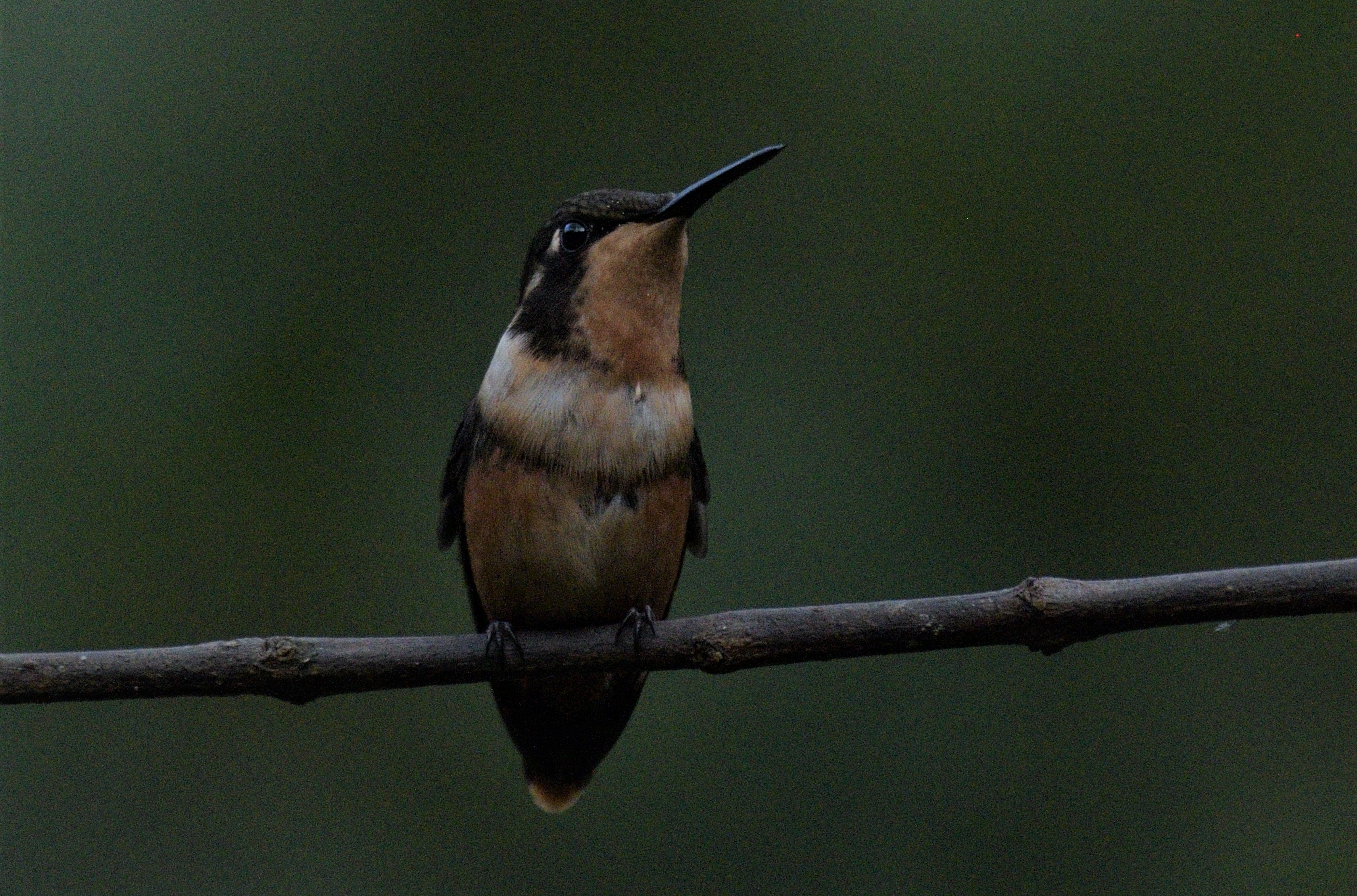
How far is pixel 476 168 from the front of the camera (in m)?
8.38

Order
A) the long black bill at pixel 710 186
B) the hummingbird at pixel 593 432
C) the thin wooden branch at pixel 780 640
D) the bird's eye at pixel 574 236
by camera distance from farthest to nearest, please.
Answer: the bird's eye at pixel 574 236
the hummingbird at pixel 593 432
the long black bill at pixel 710 186
the thin wooden branch at pixel 780 640

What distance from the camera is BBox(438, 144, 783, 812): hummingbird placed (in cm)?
443

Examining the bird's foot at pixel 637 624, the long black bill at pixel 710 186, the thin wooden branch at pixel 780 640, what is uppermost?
the long black bill at pixel 710 186

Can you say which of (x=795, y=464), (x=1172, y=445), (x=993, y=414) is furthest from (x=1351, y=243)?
(x=795, y=464)

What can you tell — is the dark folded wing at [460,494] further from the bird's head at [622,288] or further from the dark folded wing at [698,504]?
the dark folded wing at [698,504]

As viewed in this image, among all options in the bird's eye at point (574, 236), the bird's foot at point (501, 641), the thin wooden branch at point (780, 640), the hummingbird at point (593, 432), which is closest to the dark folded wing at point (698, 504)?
the hummingbird at point (593, 432)

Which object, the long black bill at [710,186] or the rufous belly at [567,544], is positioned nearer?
the long black bill at [710,186]

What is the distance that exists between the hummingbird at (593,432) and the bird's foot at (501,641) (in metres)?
0.27

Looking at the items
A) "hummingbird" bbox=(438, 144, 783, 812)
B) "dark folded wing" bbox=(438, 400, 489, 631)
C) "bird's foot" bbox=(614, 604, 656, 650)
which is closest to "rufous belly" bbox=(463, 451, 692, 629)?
"hummingbird" bbox=(438, 144, 783, 812)

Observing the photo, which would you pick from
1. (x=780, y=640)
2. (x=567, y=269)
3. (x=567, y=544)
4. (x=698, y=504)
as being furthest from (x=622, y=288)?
(x=780, y=640)

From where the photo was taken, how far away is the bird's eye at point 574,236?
4742 mm

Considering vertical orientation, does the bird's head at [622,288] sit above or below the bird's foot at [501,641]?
above

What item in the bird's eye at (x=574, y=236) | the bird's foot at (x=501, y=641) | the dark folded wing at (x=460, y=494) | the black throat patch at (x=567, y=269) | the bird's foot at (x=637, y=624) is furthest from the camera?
the dark folded wing at (x=460, y=494)

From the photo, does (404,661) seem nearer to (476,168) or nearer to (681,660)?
(681,660)
